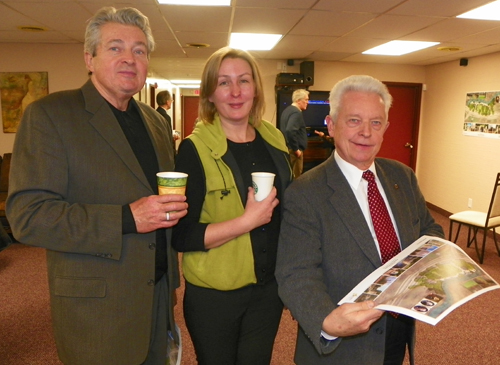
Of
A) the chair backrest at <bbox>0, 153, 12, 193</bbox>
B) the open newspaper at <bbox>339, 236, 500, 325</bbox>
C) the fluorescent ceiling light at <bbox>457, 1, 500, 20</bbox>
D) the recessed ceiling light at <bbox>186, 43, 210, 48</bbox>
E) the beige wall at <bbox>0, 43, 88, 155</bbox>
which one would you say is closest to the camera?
the open newspaper at <bbox>339, 236, 500, 325</bbox>

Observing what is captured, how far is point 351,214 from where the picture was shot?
1.27m

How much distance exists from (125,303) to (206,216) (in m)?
0.41

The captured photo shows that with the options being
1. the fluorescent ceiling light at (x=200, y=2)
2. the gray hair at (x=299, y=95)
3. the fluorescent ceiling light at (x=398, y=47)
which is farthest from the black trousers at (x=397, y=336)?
the gray hair at (x=299, y=95)

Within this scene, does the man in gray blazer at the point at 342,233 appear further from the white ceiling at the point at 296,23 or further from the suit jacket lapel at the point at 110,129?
the white ceiling at the point at 296,23

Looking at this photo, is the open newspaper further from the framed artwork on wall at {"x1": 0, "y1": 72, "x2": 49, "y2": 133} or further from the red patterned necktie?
the framed artwork on wall at {"x1": 0, "y1": 72, "x2": 49, "y2": 133}

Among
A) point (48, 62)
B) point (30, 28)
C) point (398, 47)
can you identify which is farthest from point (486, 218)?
point (48, 62)

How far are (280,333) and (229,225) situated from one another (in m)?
2.02

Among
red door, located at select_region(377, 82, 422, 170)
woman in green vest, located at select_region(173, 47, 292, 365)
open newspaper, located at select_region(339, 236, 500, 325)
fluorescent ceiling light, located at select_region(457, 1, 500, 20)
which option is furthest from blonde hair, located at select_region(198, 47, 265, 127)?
red door, located at select_region(377, 82, 422, 170)

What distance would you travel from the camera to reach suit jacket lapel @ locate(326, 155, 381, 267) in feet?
4.09

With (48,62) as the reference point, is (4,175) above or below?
below

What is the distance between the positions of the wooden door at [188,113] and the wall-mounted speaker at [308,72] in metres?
10.5

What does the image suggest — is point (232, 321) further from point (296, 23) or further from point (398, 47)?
point (398, 47)

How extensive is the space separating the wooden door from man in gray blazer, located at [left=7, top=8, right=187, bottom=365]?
15.8 m

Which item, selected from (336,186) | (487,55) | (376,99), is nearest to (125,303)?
(336,186)
